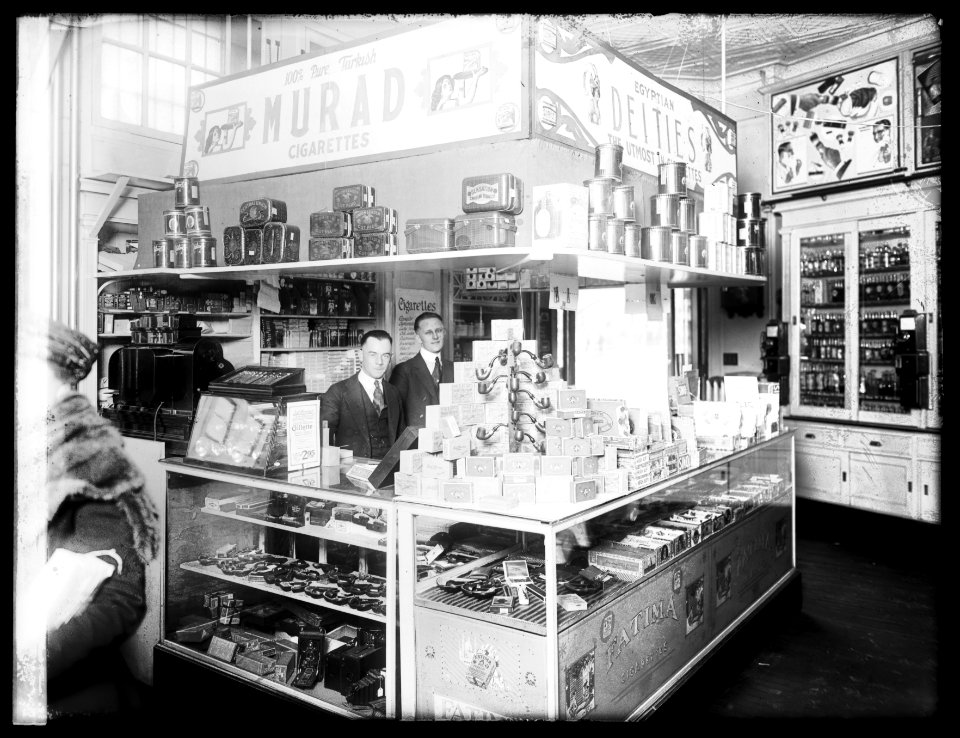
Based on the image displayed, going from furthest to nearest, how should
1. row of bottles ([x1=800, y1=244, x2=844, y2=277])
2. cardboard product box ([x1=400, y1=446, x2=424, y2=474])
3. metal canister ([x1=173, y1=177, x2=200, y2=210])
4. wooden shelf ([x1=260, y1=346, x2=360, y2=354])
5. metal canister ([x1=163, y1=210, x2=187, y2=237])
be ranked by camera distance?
row of bottles ([x1=800, y1=244, x2=844, y2=277]) → wooden shelf ([x1=260, y1=346, x2=360, y2=354]) → metal canister ([x1=173, y1=177, x2=200, y2=210]) → metal canister ([x1=163, y1=210, x2=187, y2=237]) → cardboard product box ([x1=400, y1=446, x2=424, y2=474])

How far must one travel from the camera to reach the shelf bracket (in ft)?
12.2

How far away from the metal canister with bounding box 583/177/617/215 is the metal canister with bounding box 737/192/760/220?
195cm

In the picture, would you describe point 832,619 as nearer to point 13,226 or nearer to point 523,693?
point 523,693

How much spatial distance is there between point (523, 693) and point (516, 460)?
2.63ft

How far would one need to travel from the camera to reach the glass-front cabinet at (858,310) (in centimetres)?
636

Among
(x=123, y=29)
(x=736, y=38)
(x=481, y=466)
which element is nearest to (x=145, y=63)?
(x=123, y=29)

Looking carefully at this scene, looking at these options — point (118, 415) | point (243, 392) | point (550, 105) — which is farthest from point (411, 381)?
point (550, 105)

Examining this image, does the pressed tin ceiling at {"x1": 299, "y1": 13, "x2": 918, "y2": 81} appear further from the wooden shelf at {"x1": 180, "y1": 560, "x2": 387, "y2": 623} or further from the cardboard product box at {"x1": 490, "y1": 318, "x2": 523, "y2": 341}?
the wooden shelf at {"x1": 180, "y1": 560, "x2": 387, "y2": 623}

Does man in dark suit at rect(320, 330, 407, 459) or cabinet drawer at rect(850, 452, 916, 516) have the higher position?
man in dark suit at rect(320, 330, 407, 459)

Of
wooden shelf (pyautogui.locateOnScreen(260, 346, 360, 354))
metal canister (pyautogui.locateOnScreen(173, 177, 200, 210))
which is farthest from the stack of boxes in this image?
wooden shelf (pyautogui.locateOnScreen(260, 346, 360, 354))

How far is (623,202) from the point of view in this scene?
355 cm

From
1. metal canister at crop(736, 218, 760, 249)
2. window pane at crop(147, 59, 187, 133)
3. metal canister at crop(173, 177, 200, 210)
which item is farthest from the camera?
metal canister at crop(736, 218, 760, 249)

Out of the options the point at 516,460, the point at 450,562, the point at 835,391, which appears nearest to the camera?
the point at 516,460

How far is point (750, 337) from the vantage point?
7.74 m
